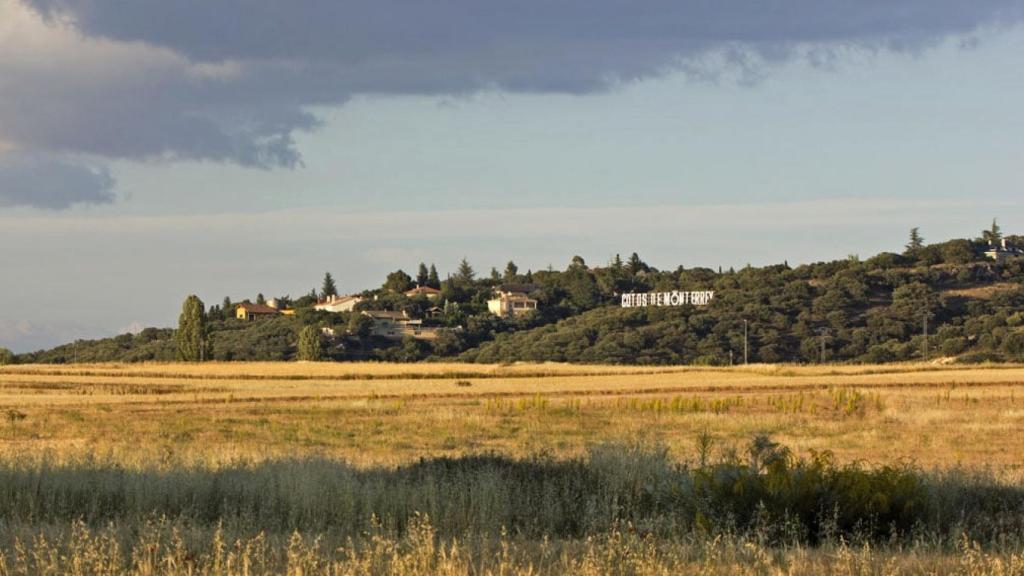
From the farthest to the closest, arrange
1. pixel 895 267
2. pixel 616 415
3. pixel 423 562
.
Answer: pixel 895 267 < pixel 616 415 < pixel 423 562

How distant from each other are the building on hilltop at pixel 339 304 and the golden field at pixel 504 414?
94573 mm

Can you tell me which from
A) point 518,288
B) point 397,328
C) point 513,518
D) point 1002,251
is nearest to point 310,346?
point 397,328

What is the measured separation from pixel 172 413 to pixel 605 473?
32936 millimetres

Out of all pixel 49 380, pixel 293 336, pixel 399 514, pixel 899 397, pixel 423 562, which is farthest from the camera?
pixel 293 336

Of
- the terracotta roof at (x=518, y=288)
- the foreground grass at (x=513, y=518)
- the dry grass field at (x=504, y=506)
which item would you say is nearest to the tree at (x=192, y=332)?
the terracotta roof at (x=518, y=288)

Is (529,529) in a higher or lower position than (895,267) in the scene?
lower

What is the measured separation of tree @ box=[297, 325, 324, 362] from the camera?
127 m

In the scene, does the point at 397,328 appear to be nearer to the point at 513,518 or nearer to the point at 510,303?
the point at 510,303

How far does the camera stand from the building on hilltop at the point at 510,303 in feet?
572

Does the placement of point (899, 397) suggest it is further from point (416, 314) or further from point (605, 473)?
point (416, 314)

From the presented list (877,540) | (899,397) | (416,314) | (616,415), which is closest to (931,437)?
Result: (616,415)

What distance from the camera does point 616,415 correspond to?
4472 cm

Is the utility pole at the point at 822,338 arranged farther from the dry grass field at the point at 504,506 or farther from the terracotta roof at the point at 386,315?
the dry grass field at the point at 504,506

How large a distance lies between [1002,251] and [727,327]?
6573 cm
